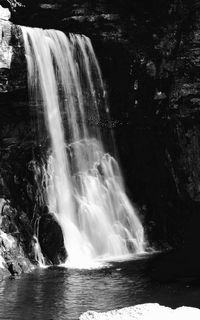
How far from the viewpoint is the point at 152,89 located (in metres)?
34.0

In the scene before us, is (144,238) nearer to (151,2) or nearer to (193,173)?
(193,173)

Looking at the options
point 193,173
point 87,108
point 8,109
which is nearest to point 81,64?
point 87,108

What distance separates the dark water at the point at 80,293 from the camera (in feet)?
57.0

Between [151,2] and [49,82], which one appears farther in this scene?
[151,2]

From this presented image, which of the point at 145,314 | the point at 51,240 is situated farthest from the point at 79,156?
the point at 145,314

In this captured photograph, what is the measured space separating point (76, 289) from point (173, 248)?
10543 millimetres

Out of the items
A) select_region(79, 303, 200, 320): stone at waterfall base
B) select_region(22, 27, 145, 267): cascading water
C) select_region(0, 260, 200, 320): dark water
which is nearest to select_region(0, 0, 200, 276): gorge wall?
select_region(22, 27, 145, 267): cascading water

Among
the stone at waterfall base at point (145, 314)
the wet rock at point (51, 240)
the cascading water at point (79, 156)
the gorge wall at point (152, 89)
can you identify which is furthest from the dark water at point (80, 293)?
the gorge wall at point (152, 89)

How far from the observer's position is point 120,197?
31.6 meters

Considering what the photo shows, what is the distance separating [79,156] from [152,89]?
7127 millimetres

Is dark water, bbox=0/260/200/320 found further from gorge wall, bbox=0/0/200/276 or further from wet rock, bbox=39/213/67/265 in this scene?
gorge wall, bbox=0/0/200/276

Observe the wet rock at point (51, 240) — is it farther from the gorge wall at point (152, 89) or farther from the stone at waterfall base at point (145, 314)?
the stone at waterfall base at point (145, 314)

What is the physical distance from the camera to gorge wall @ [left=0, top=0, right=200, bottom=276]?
1287 inches

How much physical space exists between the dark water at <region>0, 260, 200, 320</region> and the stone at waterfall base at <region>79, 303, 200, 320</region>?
2059 mm
